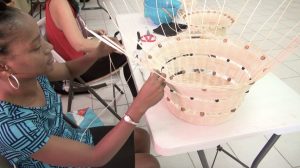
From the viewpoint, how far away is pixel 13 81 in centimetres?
81

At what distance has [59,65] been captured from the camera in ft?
4.24

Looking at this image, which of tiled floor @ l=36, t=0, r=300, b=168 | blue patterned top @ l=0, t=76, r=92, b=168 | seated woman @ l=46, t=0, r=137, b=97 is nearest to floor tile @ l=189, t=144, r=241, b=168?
tiled floor @ l=36, t=0, r=300, b=168

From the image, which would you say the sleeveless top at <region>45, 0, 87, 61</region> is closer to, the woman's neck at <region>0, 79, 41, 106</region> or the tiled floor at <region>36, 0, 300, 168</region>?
the tiled floor at <region>36, 0, 300, 168</region>

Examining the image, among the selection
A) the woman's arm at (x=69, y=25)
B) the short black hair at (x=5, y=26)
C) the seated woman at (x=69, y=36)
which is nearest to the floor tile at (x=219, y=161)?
the seated woman at (x=69, y=36)

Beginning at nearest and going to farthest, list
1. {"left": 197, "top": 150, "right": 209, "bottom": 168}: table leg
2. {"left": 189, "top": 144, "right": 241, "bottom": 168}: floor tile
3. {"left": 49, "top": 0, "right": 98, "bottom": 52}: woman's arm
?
{"left": 197, "top": 150, "right": 209, "bottom": 168}: table leg → {"left": 49, "top": 0, "right": 98, "bottom": 52}: woman's arm → {"left": 189, "top": 144, "right": 241, "bottom": 168}: floor tile

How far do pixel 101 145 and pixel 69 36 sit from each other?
32.8 inches

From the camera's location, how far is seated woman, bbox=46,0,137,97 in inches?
58.1

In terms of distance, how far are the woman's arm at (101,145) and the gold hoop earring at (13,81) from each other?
189 mm

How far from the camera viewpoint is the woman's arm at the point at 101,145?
0.79m

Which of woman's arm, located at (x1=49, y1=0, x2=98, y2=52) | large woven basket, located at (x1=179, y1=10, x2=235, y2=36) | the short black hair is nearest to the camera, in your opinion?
the short black hair

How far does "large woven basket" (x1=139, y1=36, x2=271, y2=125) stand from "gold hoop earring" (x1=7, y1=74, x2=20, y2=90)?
380 mm

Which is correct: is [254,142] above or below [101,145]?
below

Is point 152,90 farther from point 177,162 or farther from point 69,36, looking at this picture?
point 177,162

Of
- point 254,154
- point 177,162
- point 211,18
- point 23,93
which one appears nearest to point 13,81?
point 23,93
